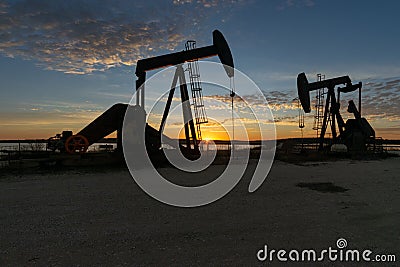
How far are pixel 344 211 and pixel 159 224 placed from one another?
→ 13.2 ft

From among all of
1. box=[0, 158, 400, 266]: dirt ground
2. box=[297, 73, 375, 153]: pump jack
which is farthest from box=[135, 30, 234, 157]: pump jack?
box=[297, 73, 375, 153]: pump jack

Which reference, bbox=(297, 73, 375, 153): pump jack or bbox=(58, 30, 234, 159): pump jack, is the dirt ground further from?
bbox=(297, 73, 375, 153): pump jack

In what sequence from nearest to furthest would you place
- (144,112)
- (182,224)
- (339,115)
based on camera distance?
(182,224) < (144,112) < (339,115)

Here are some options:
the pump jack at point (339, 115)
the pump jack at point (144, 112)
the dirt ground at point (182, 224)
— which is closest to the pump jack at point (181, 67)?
the pump jack at point (144, 112)

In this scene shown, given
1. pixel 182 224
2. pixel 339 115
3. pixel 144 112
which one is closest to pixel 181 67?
pixel 144 112

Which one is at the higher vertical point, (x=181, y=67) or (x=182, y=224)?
(x=181, y=67)

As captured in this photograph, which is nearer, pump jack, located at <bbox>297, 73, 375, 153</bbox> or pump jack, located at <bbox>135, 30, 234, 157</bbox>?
pump jack, located at <bbox>135, 30, 234, 157</bbox>

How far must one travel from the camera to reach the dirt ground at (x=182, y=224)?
420 centimetres

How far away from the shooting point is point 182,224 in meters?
5.66

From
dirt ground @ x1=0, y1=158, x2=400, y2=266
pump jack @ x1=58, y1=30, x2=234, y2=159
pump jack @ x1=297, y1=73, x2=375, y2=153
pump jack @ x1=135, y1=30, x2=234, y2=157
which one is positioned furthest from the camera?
pump jack @ x1=297, y1=73, x2=375, y2=153

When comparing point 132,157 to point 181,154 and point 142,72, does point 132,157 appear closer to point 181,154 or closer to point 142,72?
point 181,154

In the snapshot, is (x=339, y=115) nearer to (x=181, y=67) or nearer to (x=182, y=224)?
(x=181, y=67)

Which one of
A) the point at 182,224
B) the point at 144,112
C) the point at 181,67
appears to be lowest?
the point at 182,224

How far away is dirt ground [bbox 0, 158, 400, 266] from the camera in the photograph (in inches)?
165
